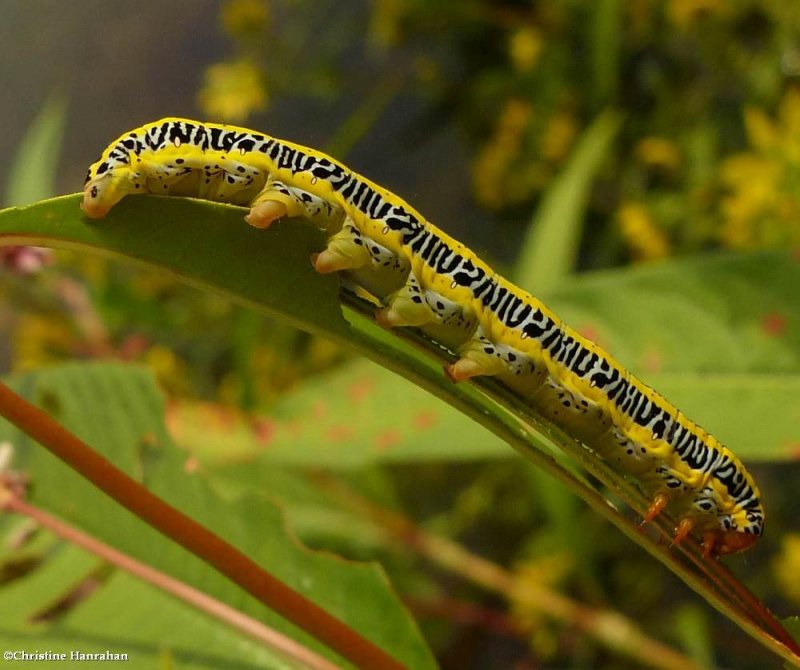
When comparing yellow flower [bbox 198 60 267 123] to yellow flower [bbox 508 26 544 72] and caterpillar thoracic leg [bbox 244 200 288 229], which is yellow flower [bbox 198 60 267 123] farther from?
caterpillar thoracic leg [bbox 244 200 288 229]

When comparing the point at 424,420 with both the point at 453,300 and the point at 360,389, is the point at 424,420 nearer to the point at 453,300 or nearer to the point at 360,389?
the point at 360,389

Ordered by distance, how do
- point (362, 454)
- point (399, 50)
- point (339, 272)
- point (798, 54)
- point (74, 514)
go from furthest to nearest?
point (399, 50), point (798, 54), point (362, 454), point (74, 514), point (339, 272)

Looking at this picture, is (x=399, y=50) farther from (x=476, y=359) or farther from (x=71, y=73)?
(x=476, y=359)

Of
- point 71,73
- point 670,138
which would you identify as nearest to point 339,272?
point 670,138

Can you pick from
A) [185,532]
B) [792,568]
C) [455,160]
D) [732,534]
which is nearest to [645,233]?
[792,568]

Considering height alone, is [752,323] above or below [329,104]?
below
